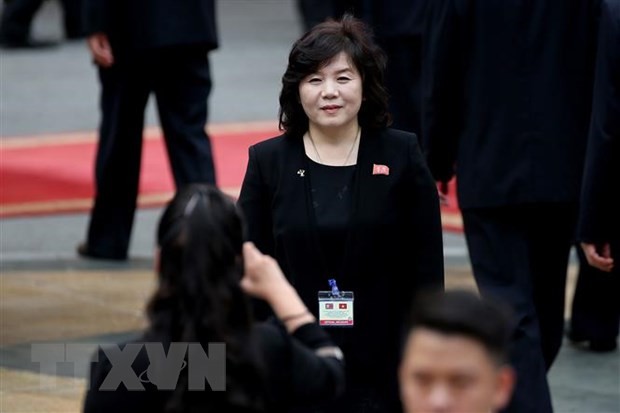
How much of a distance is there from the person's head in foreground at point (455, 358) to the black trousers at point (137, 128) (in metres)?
6.03

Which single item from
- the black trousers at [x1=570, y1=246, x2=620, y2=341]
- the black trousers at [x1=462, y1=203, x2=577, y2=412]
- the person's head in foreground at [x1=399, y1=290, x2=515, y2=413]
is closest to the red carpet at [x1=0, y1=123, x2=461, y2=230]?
the black trousers at [x1=570, y1=246, x2=620, y2=341]

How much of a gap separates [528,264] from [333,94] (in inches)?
56.1

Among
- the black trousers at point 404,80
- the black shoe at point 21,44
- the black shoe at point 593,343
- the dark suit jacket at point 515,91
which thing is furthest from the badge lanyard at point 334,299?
the black shoe at point 21,44

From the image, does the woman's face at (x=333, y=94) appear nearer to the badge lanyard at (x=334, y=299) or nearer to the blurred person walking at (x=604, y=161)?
the badge lanyard at (x=334, y=299)

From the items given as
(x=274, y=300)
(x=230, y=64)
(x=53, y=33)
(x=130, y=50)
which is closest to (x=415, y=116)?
(x=130, y=50)

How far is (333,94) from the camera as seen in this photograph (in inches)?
214

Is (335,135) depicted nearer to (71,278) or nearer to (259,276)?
(259,276)

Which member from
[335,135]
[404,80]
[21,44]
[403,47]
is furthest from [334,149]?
[21,44]

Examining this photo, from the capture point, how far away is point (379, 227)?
532 centimetres

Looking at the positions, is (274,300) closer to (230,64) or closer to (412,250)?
(412,250)

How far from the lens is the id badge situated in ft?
17.3

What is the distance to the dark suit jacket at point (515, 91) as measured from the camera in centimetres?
643

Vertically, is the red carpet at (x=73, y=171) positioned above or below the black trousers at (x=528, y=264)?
below

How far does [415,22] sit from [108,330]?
2470 millimetres
